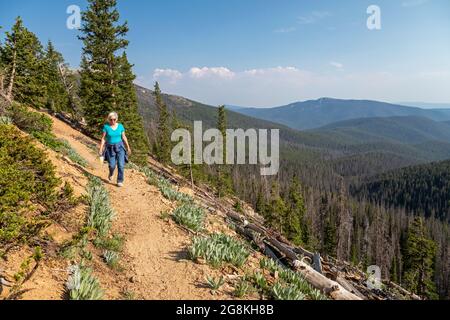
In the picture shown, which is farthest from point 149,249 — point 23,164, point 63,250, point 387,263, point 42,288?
point 387,263

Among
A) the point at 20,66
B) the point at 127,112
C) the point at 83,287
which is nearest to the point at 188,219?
the point at 83,287

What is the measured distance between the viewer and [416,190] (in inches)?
6545

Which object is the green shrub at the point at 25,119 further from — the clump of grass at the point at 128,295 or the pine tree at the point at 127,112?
the pine tree at the point at 127,112

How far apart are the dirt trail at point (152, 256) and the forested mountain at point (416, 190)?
524 feet

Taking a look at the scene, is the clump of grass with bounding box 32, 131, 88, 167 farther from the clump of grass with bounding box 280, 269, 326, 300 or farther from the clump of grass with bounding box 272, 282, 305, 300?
the clump of grass with bounding box 272, 282, 305, 300

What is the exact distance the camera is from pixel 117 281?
227 inches

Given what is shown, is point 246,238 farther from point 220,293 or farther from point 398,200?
point 398,200

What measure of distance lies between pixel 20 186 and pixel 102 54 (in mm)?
24493

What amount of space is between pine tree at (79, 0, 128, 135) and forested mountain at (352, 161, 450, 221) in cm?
14971

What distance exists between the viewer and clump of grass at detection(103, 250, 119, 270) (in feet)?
20.3

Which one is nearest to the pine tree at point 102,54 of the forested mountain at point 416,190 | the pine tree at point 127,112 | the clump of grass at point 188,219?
the pine tree at point 127,112

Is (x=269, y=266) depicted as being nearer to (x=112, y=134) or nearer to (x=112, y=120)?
(x=112, y=134)

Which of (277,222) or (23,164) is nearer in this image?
(23,164)
